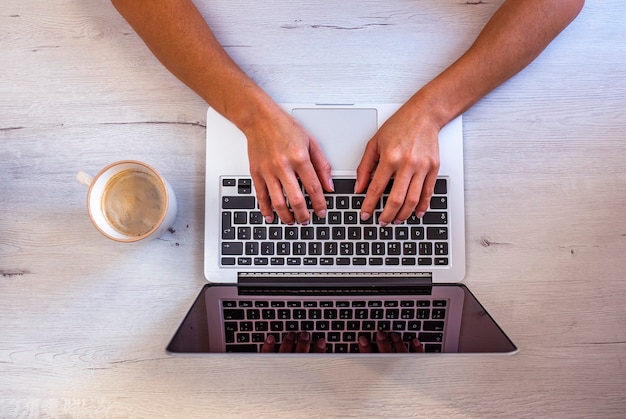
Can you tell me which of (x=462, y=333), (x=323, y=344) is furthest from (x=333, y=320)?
(x=462, y=333)

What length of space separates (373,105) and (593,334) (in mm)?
454

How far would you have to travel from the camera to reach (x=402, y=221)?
0.67 metres

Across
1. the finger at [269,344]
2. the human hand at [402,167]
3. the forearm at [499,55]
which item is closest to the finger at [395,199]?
the human hand at [402,167]

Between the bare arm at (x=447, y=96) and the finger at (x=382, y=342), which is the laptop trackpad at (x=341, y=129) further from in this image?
the finger at (x=382, y=342)

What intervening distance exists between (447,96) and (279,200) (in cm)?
28

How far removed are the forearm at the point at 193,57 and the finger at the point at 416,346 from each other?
38 cm

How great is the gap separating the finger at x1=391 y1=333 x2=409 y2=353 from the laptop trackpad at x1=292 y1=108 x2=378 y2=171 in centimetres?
24

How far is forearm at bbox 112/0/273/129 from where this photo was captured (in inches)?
27.2

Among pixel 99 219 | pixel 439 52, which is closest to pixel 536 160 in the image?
pixel 439 52

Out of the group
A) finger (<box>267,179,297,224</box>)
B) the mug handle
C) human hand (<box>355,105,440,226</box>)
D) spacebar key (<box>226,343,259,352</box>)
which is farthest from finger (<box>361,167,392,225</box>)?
the mug handle

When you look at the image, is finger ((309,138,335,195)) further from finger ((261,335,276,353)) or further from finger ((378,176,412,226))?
finger ((261,335,276,353))

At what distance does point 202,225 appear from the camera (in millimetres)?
710

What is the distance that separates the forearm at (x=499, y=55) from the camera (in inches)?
27.2

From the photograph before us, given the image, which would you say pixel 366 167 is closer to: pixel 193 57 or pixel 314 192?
pixel 314 192
